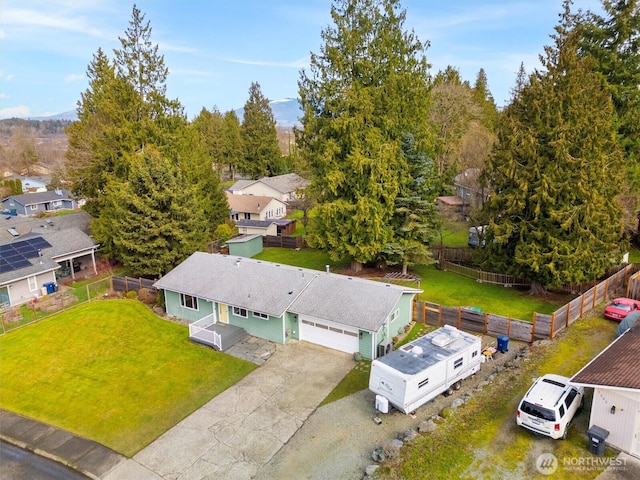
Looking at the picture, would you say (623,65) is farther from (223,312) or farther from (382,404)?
(223,312)

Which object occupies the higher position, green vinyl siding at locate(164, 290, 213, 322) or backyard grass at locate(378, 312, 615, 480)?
green vinyl siding at locate(164, 290, 213, 322)

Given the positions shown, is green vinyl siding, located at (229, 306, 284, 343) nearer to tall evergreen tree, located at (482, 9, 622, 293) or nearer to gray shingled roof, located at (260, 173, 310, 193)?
tall evergreen tree, located at (482, 9, 622, 293)

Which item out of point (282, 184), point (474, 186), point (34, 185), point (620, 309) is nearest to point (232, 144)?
point (282, 184)

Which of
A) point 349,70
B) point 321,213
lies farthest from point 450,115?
point 321,213

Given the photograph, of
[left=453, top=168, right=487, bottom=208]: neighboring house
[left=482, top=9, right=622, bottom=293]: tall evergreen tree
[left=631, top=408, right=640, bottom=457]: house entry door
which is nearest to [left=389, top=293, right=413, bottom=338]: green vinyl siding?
[left=482, top=9, right=622, bottom=293]: tall evergreen tree

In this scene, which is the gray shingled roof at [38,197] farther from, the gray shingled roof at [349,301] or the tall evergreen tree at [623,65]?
the tall evergreen tree at [623,65]

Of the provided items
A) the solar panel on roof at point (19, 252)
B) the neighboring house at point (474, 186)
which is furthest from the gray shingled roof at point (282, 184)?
the solar panel on roof at point (19, 252)
